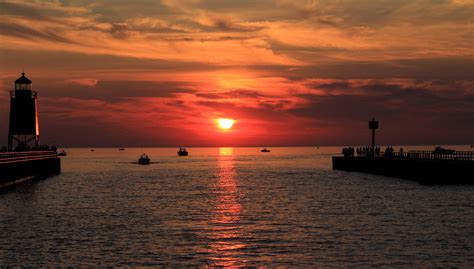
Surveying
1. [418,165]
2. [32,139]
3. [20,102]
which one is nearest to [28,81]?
[20,102]

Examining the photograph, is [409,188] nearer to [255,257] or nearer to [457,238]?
[457,238]

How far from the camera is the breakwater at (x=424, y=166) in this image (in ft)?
241

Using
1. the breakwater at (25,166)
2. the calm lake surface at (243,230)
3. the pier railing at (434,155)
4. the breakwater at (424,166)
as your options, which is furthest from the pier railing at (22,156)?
the pier railing at (434,155)

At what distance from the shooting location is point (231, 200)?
205 ft

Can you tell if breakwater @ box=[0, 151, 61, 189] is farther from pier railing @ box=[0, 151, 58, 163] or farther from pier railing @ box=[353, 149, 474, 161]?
pier railing @ box=[353, 149, 474, 161]

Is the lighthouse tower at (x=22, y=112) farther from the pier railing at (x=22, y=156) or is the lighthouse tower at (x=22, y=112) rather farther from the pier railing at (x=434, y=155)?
the pier railing at (x=434, y=155)

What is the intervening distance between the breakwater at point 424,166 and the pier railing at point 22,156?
52.2 meters

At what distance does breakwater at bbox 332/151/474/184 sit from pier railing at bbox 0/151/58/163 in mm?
52152

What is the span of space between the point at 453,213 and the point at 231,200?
2326cm

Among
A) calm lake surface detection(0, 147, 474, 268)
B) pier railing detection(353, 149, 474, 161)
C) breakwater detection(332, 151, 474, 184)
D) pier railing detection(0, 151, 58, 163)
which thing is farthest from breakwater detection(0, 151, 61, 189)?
pier railing detection(353, 149, 474, 161)

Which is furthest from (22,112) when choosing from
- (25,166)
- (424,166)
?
(424,166)

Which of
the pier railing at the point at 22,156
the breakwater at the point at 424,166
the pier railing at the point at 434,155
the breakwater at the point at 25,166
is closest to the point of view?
the breakwater at the point at 424,166

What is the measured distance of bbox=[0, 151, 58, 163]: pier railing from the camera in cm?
7400

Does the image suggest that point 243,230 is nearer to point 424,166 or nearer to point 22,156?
point 424,166
